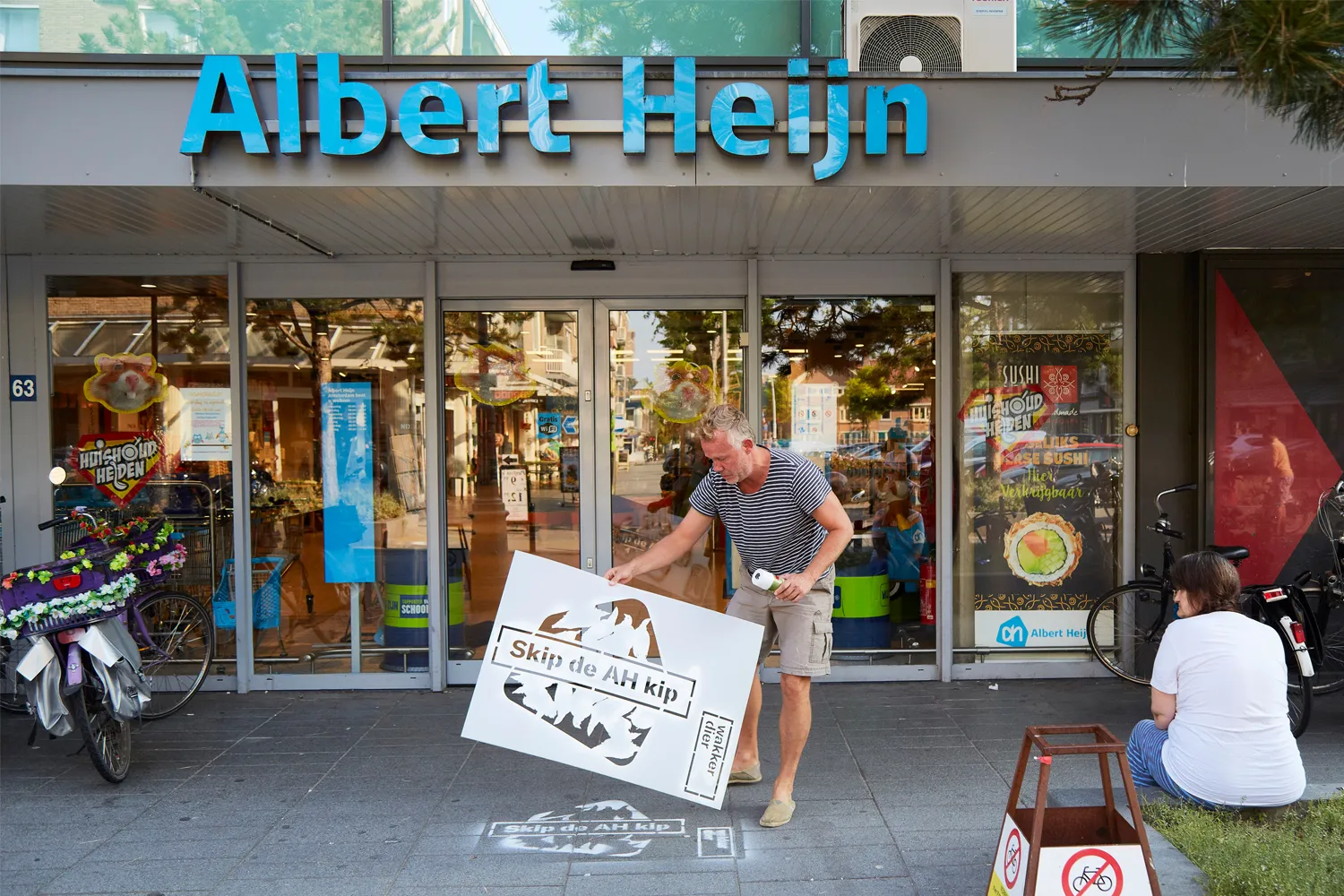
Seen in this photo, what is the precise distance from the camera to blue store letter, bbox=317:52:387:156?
4.30m

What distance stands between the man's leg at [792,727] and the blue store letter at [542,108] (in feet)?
8.56

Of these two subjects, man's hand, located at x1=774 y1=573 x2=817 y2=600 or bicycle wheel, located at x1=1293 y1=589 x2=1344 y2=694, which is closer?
man's hand, located at x1=774 y1=573 x2=817 y2=600

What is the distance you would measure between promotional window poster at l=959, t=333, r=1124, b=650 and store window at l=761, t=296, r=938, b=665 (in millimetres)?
355

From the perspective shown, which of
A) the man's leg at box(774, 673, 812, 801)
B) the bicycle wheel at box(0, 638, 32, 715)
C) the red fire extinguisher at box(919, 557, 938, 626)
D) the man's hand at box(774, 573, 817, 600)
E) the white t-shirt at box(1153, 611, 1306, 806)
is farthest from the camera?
the red fire extinguisher at box(919, 557, 938, 626)

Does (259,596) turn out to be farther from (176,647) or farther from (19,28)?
(19,28)

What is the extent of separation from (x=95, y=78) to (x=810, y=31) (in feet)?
12.0

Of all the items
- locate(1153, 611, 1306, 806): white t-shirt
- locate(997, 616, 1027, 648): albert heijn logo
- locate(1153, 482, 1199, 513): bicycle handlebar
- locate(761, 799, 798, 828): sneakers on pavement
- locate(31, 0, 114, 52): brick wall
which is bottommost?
locate(761, 799, 798, 828): sneakers on pavement

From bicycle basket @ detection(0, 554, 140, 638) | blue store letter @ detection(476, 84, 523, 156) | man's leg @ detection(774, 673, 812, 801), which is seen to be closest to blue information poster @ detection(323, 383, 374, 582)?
bicycle basket @ detection(0, 554, 140, 638)

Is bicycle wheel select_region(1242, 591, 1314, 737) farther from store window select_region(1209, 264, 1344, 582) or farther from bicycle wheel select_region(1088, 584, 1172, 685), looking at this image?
store window select_region(1209, 264, 1344, 582)

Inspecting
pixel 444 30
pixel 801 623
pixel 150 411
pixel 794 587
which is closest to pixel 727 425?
pixel 794 587

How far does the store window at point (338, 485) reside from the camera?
251 inches

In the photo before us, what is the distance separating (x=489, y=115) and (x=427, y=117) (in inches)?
11.0

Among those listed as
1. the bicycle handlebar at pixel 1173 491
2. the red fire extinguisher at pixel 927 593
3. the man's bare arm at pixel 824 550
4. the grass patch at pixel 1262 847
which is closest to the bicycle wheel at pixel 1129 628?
the bicycle handlebar at pixel 1173 491

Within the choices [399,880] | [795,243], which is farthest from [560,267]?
[399,880]
